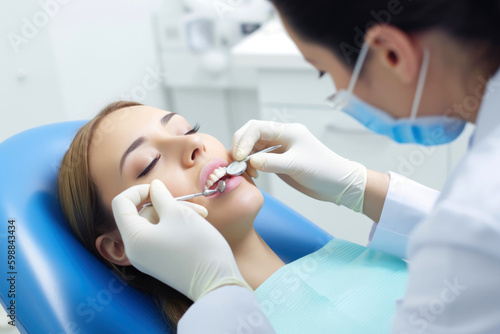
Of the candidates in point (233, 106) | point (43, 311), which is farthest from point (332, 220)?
point (43, 311)

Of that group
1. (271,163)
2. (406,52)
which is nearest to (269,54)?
(271,163)

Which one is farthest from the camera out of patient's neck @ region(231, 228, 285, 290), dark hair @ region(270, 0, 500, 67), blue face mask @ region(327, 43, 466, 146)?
patient's neck @ region(231, 228, 285, 290)

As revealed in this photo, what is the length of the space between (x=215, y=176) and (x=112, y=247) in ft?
0.97

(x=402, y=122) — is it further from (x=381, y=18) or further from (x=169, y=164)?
(x=169, y=164)

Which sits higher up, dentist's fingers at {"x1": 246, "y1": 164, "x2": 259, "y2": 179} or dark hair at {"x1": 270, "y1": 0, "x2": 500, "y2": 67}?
dark hair at {"x1": 270, "y1": 0, "x2": 500, "y2": 67}

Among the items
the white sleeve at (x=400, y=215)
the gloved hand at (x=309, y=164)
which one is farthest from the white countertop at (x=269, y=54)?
the white sleeve at (x=400, y=215)

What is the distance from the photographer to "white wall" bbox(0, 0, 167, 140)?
1.80 metres

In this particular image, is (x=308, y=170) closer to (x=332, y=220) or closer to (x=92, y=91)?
(x=332, y=220)

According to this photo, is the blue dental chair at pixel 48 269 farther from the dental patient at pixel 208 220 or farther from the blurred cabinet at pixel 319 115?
the blurred cabinet at pixel 319 115

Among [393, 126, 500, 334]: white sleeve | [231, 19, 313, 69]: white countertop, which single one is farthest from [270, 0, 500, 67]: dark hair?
[231, 19, 313, 69]: white countertop

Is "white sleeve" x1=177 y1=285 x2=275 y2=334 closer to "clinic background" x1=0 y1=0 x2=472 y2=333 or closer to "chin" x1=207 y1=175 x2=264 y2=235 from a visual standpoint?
"chin" x1=207 y1=175 x2=264 y2=235

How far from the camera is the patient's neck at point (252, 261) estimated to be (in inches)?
49.6

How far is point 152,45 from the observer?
2.54 metres

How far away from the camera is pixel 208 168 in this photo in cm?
120
